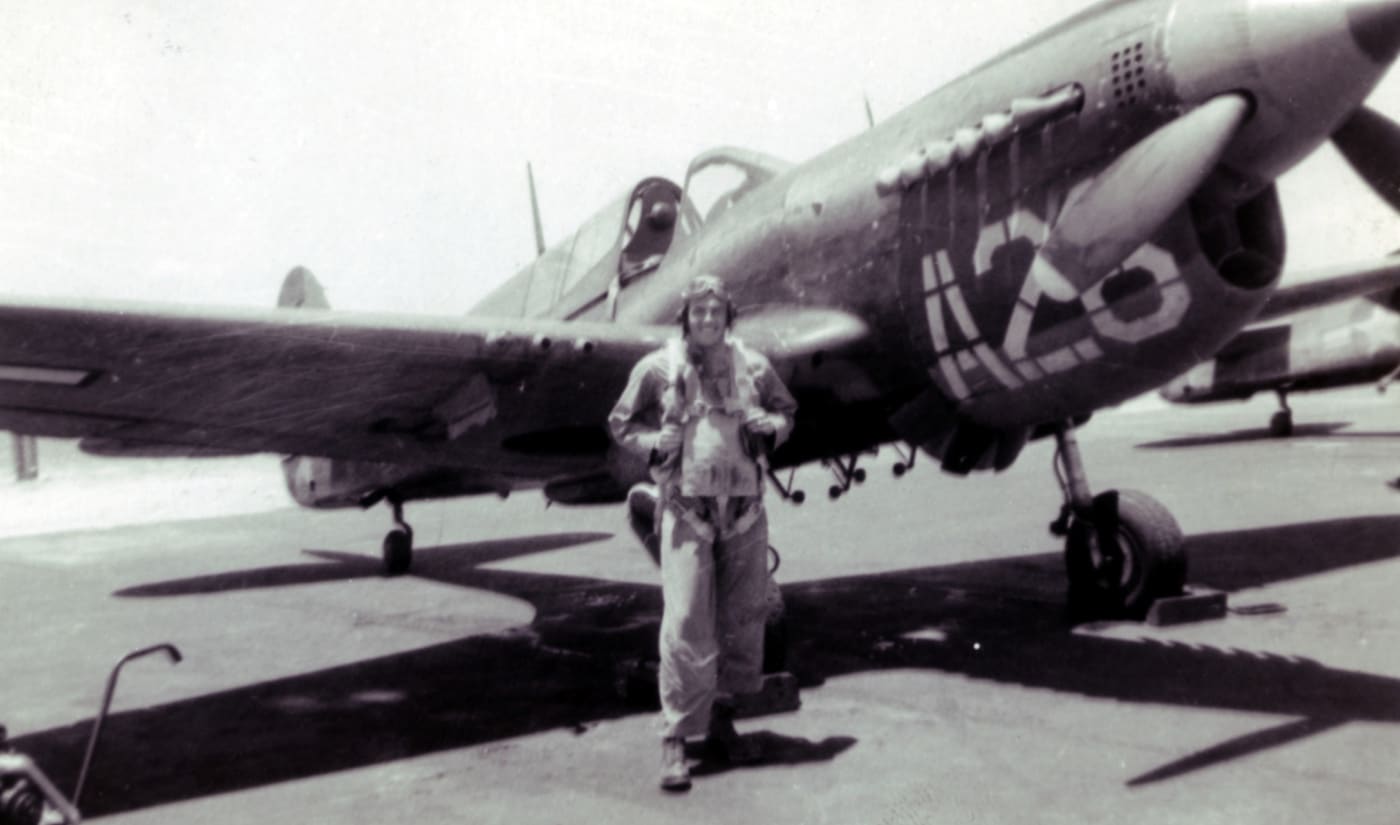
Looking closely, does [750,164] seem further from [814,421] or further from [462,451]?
[462,451]

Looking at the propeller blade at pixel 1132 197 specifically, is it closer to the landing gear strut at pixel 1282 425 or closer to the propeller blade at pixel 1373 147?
the propeller blade at pixel 1373 147

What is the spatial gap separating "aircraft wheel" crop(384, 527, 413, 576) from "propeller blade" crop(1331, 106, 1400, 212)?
318 inches

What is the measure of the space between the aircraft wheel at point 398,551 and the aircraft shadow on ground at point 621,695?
2877mm

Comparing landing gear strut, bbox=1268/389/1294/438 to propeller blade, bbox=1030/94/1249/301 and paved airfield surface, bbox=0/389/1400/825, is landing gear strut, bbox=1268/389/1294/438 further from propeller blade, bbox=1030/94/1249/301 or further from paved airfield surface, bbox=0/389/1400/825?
propeller blade, bbox=1030/94/1249/301

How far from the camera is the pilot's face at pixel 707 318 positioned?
12.0 feet

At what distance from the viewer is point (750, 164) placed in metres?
6.17

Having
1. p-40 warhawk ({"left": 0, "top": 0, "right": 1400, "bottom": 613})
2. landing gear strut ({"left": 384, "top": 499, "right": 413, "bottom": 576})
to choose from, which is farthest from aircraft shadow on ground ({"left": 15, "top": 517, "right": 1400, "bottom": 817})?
landing gear strut ({"left": 384, "top": 499, "right": 413, "bottom": 576})

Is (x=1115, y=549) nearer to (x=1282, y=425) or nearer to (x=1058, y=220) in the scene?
(x=1058, y=220)

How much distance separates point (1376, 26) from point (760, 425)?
2.38 meters

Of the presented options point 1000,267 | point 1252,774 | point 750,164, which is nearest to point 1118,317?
point 1000,267

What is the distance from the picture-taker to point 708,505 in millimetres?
3611

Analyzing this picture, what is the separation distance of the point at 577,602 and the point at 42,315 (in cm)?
452

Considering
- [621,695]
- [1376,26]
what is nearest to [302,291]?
[621,695]

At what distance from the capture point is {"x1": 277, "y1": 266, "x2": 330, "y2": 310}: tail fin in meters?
11.3
